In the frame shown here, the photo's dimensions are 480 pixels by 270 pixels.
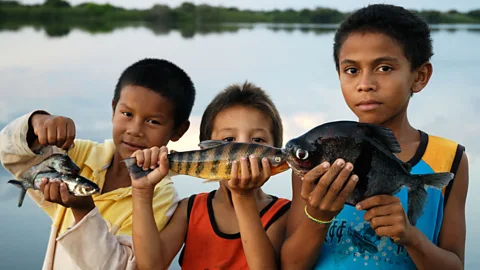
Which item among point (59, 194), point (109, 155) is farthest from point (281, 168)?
point (109, 155)

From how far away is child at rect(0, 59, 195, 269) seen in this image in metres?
3.45

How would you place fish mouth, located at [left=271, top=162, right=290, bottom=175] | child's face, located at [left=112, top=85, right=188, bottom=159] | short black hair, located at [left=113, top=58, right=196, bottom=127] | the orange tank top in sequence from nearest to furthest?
fish mouth, located at [left=271, top=162, right=290, bottom=175] → the orange tank top → child's face, located at [left=112, top=85, right=188, bottom=159] → short black hair, located at [left=113, top=58, right=196, bottom=127]

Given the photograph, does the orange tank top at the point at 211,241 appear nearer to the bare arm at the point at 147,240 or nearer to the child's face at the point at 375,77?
the bare arm at the point at 147,240

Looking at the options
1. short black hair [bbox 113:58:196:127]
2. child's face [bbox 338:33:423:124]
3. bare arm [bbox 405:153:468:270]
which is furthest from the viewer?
short black hair [bbox 113:58:196:127]

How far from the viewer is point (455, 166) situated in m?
3.29

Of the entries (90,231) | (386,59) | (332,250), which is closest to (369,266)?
(332,250)

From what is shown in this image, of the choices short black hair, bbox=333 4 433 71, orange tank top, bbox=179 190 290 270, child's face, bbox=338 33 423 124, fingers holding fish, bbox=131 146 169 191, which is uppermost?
short black hair, bbox=333 4 433 71

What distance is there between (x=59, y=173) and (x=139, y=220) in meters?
0.50

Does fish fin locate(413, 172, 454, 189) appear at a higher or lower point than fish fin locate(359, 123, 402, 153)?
lower

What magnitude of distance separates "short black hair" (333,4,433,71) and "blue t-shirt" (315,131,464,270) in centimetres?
48

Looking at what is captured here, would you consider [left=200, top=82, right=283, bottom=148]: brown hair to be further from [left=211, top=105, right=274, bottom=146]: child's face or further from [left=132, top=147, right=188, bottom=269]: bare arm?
[left=132, top=147, right=188, bottom=269]: bare arm

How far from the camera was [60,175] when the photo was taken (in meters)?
3.29

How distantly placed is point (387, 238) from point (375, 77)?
850mm

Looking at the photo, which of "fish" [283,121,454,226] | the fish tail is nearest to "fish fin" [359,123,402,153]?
"fish" [283,121,454,226]
